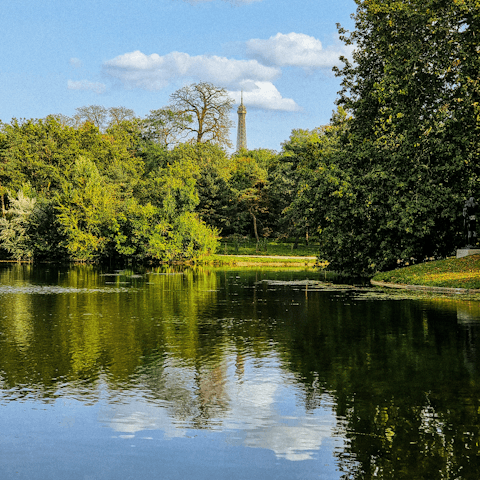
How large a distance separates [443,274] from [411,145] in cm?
695

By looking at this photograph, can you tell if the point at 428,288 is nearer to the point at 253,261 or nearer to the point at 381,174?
the point at 381,174

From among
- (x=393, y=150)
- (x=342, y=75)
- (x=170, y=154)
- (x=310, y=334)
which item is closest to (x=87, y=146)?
(x=170, y=154)

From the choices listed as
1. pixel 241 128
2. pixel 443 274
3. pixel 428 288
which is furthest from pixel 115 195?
pixel 241 128

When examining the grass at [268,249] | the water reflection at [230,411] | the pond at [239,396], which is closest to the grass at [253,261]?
the grass at [268,249]

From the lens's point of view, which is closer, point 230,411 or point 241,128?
point 230,411

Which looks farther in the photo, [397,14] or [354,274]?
[354,274]

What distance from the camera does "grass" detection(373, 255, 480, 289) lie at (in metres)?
24.9

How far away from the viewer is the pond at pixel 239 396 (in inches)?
220

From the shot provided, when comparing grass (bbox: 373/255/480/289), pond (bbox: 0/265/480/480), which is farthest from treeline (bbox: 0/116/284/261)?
pond (bbox: 0/265/480/480)

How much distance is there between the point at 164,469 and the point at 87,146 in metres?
72.3

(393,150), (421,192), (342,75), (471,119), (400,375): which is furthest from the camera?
(342,75)

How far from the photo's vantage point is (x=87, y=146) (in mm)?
74125

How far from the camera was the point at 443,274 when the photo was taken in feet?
87.9

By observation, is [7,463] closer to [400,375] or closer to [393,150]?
[400,375]
